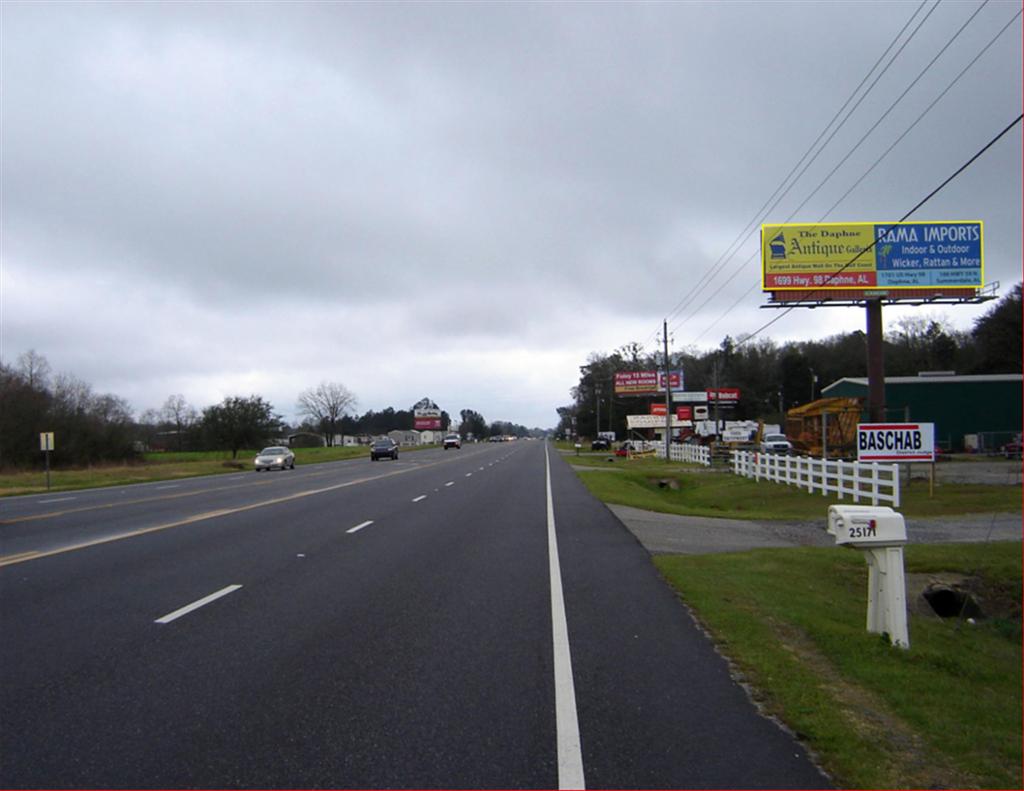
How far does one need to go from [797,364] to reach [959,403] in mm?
68566

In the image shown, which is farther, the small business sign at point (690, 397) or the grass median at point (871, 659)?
the small business sign at point (690, 397)

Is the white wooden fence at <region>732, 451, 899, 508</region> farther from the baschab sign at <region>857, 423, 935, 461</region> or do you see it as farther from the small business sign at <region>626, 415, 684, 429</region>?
the small business sign at <region>626, 415, 684, 429</region>

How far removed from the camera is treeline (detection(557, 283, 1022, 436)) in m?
80.6

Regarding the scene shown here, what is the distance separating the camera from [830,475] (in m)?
25.8

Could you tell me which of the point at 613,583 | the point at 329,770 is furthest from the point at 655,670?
the point at 613,583

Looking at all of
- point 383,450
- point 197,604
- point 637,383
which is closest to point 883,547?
point 197,604

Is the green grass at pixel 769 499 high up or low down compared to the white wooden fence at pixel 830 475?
down

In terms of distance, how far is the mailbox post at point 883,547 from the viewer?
813 centimetres

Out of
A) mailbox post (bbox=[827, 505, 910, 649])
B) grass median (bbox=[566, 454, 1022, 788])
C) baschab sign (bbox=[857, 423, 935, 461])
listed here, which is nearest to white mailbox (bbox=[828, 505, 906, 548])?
mailbox post (bbox=[827, 505, 910, 649])

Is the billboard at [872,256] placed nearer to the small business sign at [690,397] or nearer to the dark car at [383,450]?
the dark car at [383,450]

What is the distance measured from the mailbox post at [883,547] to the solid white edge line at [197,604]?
6.86m

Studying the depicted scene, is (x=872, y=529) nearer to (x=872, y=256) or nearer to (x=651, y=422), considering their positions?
(x=872, y=256)

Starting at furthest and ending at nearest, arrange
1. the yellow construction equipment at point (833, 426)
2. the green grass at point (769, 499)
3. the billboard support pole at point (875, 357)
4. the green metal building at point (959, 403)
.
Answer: the green metal building at point (959, 403)
the yellow construction equipment at point (833, 426)
the billboard support pole at point (875, 357)
the green grass at point (769, 499)

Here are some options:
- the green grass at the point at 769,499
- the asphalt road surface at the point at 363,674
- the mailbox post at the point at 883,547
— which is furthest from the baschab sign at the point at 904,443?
the mailbox post at the point at 883,547
